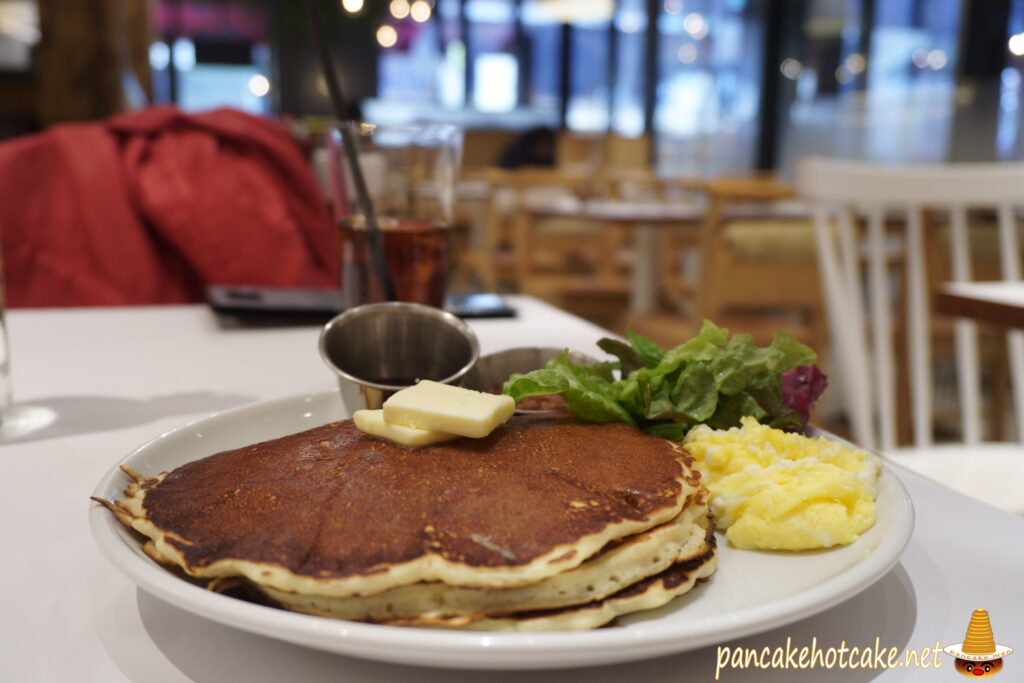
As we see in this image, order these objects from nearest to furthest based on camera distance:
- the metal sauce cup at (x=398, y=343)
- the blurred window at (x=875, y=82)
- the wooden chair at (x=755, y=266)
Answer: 1. the metal sauce cup at (x=398, y=343)
2. the wooden chair at (x=755, y=266)
3. the blurred window at (x=875, y=82)

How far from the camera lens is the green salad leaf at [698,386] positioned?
70 centimetres

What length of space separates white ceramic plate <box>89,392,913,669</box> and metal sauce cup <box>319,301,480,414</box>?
0.84 ft

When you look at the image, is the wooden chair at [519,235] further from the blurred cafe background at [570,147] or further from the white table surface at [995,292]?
the white table surface at [995,292]

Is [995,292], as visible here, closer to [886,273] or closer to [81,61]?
[886,273]

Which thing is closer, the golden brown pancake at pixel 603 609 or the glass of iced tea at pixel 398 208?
the golden brown pancake at pixel 603 609

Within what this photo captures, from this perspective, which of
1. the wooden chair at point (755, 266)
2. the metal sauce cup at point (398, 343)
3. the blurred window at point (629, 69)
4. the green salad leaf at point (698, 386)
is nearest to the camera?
the green salad leaf at point (698, 386)

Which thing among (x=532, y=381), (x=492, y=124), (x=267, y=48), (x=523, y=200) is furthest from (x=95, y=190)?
(x=267, y=48)

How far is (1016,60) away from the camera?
6336mm

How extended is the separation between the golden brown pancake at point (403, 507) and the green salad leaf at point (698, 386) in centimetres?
10

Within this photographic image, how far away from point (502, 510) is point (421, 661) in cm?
11

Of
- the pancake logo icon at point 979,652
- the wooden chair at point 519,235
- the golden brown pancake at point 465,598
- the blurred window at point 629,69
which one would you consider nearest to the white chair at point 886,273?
the pancake logo icon at point 979,652

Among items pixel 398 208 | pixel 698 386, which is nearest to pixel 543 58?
pixel 398 208

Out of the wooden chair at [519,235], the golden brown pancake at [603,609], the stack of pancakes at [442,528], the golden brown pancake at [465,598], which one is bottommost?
the wooden chair at [519,235]

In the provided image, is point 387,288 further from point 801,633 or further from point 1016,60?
point 1016,60
